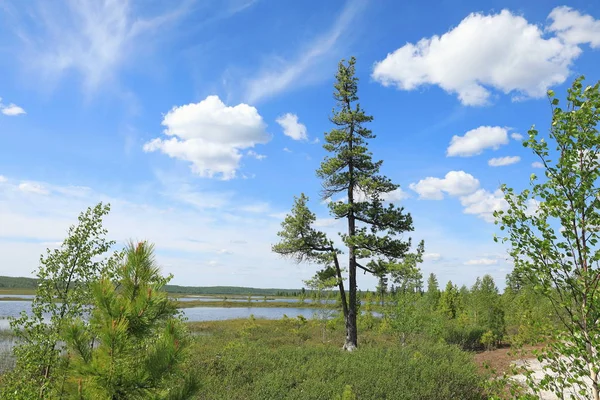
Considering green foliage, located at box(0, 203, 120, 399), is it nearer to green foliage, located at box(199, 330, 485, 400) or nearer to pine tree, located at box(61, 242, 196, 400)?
pine tree, located at box(61, 242, 196, 400)

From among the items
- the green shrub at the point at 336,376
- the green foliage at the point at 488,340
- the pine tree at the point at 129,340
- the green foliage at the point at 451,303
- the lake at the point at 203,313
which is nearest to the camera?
the pine tree at the point at 129,340

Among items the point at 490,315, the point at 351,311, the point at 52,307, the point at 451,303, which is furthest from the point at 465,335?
the point at 52,307

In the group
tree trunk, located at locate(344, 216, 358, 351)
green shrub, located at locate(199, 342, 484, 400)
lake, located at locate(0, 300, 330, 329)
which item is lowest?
lake, located at locate(0, 300, 330, 329)

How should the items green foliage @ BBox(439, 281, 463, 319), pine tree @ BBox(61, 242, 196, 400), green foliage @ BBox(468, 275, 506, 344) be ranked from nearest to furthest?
pine tree @ BBox(61, 242, 196, 400) → green foliage @ BBox(468, 275, 506, 344) → green foliage @ BBox(439, 281, 463, 319)

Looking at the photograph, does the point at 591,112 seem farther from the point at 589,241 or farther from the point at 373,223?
the point at 373,223

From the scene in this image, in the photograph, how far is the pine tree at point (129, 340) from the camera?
398cm

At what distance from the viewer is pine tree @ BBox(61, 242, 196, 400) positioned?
13.0 ft

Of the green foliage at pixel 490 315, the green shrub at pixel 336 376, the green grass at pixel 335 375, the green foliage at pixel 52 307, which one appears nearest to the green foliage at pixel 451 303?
the green foliage at pixel 490 315

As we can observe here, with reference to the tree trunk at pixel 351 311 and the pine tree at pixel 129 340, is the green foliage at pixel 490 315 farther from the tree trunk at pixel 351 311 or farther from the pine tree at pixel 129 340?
the pine tree at pixel 129 340

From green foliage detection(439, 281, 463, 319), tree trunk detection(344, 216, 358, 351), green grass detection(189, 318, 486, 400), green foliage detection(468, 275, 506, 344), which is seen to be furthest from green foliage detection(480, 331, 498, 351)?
tree trunk detection(344, 216, 358, 351)

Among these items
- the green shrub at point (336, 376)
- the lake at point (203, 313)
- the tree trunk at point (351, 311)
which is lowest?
the lake at point (203, 313)

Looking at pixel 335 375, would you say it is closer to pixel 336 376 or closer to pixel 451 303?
pixel 336 376

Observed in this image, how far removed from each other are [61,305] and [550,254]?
25.7ft

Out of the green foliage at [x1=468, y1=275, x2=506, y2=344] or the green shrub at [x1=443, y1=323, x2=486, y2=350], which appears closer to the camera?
the green shrub at [x1=443, y1=323, x2=486, y2=350]
